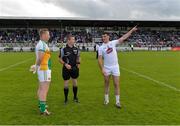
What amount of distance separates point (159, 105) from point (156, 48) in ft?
221

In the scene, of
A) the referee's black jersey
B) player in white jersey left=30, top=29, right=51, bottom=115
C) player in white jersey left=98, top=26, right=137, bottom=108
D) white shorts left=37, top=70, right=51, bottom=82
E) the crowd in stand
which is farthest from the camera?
the crowd in stand

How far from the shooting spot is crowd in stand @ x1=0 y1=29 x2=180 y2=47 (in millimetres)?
80188

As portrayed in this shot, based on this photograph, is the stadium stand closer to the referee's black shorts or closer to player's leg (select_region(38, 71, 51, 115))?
the referee's black shorts

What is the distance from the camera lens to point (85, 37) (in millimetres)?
83750

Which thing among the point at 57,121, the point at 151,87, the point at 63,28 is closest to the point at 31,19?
the point at 63,28

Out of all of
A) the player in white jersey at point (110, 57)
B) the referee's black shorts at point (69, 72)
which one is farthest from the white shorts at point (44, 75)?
the player in white jersey at point (110, 57)

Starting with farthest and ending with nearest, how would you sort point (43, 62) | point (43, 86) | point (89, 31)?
point (89, 31)
point (43, 86)
point (43, 62)

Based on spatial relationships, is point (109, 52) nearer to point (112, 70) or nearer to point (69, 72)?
point (112, 70)

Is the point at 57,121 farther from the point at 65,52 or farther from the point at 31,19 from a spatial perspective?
the point at 31,19

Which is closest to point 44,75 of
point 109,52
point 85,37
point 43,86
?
point 43,86

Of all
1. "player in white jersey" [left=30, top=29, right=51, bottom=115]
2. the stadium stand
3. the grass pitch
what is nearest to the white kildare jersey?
the grass pitch

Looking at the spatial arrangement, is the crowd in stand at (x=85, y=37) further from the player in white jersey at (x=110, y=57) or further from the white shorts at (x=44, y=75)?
the white shorts at (x=44, y=75)

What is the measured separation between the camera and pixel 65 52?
1152 centimetres

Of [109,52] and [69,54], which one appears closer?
[109,52]
